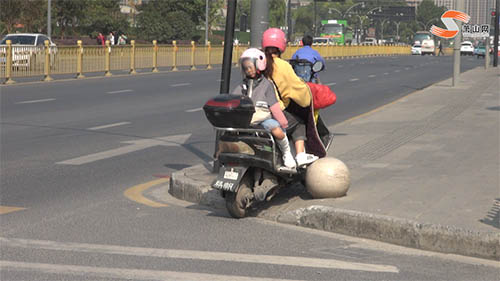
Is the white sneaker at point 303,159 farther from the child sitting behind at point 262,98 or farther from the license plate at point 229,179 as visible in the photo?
the license plate at point 229,179

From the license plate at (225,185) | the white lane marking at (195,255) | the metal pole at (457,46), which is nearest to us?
the white lane marking at (195,255)

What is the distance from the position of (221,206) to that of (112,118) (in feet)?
30.4

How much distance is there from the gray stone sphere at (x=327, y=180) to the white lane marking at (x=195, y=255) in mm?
1870

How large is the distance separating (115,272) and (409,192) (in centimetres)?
357

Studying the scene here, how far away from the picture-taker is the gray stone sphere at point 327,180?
8.20m

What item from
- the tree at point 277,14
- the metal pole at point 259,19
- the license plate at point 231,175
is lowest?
the license plate at point 231,175

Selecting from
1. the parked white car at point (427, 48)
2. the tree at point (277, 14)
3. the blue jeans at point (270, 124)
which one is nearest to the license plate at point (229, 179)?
the blue jeans at point (270, 124)

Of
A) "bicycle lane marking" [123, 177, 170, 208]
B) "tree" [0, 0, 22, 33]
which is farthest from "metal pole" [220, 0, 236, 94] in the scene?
"tree" [0, 0, 22, 33]

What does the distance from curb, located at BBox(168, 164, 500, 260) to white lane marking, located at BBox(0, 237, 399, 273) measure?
717 mm

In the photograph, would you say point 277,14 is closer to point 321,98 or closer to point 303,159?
point 321,98

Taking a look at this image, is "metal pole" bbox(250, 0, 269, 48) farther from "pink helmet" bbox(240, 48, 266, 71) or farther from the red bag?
"pink helmet" bbox(240, 48, 266, 71)

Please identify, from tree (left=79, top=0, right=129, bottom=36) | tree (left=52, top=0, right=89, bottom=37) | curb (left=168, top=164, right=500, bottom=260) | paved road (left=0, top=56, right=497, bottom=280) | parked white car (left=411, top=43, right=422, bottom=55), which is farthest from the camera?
parked white car (left=411, top=43, right=422, bottom=55)

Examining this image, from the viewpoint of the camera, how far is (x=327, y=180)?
8.18 m

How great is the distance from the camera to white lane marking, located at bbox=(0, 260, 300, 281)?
18.8 feet
